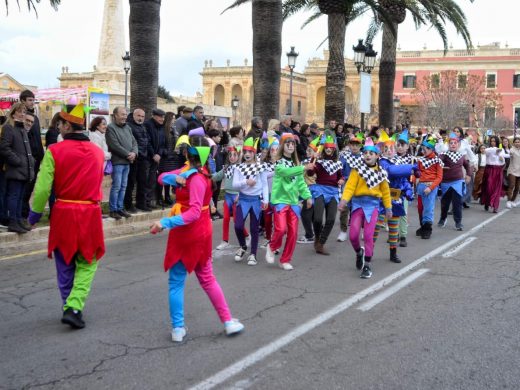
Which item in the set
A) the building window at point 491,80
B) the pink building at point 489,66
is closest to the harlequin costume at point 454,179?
the pink building at point 489,66

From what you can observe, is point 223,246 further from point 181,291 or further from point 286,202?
point 181,291

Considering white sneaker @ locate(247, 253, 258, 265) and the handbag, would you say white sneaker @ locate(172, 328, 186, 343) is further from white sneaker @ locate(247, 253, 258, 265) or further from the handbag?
the handbag

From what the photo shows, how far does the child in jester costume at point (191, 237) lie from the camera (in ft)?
16.5

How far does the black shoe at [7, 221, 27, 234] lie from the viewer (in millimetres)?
8656

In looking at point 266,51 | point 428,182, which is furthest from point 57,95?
point 428,182

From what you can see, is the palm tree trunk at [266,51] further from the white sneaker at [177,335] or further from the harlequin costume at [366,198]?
the white sneaker at [177,335]

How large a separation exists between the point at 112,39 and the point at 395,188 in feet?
108

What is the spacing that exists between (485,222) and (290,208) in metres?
6.94

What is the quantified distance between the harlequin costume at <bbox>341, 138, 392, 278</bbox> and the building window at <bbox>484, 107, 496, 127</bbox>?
2451 inches

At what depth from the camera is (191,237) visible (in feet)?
16.7

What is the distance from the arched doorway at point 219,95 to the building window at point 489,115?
4341 centimetres

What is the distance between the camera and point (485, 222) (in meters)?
13.3

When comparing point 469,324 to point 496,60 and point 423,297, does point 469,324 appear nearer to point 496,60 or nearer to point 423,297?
point 423,297

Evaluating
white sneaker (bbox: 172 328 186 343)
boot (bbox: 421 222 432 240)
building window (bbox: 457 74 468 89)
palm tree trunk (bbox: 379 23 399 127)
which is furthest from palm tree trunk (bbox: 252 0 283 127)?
building window (bbox: 457 74 468 89)
